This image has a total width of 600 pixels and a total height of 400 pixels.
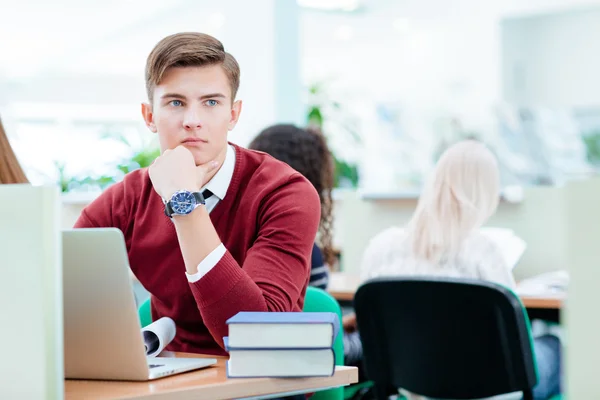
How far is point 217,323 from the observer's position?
56.6 inches

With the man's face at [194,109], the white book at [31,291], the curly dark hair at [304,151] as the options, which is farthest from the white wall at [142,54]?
the white book at [31,291]

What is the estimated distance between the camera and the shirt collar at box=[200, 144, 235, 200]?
1.61 m

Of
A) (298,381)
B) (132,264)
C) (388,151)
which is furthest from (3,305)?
(388,151)

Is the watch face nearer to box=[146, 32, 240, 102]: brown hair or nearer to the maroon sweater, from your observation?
the maroon sweater

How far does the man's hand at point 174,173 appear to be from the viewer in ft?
4.83

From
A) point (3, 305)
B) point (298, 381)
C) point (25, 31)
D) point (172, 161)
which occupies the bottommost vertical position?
point (298, 381)

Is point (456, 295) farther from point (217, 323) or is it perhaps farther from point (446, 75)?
point (446, 75)

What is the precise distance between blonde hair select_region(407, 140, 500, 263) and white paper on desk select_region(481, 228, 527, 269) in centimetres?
34

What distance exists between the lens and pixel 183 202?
1.43 meters

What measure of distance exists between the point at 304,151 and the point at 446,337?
0.91 metres

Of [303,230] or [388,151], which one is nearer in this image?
[303,230]

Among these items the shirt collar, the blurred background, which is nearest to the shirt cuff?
the shirt collar

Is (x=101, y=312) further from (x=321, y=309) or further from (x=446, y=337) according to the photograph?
(x=446, y=337)

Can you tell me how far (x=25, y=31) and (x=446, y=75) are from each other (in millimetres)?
5698
